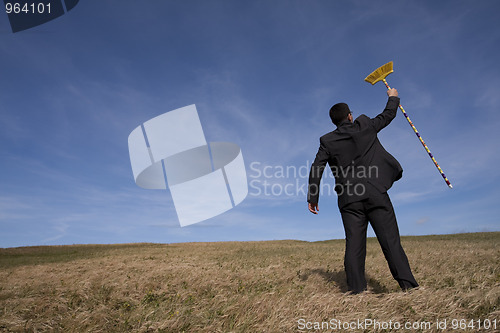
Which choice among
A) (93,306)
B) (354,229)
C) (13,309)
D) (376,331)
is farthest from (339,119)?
(13,309)

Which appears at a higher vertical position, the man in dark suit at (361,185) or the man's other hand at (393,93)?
the man's other hand at (393,93)

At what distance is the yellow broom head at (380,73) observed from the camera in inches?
280

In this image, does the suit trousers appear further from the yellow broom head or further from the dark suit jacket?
the yellow broom head

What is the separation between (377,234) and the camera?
456 centimetres

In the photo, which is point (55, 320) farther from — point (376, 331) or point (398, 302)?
point (398, 302)

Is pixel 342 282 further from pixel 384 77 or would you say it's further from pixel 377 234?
pixel 384 77

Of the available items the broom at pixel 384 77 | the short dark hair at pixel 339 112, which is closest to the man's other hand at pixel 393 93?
the short dark hair at pixel 339 112

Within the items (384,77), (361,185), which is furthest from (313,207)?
(384,77)

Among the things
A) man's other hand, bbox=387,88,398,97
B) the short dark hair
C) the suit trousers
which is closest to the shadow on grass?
the suit trousers

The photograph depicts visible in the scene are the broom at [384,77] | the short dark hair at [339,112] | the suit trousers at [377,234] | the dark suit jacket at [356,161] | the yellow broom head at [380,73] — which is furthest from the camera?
the yellow broom head at [380,73]

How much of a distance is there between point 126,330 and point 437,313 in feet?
10.9

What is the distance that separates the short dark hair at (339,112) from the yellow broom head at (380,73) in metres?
2.76

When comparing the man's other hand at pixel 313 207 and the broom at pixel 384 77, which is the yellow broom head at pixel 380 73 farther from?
the man's other hand at pixel 313 207

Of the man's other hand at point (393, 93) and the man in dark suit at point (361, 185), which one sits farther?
the man's other hand at point (393, 93)
